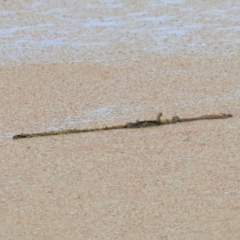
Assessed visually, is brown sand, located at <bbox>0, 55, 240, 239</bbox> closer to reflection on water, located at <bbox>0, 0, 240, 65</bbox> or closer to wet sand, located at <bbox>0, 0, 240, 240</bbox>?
wet sand, located at <bbox>0, 0, 240, 240</bbox>

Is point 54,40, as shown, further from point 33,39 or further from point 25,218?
point 25,218

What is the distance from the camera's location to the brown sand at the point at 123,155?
4.12 metres

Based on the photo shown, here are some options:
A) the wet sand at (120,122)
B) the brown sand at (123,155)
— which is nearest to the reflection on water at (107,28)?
the wet sand at (120,122)

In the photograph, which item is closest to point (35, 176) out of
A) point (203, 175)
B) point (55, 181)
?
point (55, 181)

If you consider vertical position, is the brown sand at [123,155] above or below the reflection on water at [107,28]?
→ above

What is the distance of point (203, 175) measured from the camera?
4.68 m

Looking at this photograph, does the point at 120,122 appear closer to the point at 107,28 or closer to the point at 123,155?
the point at 123,155

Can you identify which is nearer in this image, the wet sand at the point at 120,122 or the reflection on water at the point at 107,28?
the wet sand at the point at 120,122

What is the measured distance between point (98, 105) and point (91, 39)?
1973 mm

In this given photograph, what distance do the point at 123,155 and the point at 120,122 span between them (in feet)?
1.98

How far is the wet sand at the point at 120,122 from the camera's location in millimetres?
4188

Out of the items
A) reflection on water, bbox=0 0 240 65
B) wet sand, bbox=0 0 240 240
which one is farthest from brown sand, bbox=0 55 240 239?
reflection on water, bbox=0 0 240 65

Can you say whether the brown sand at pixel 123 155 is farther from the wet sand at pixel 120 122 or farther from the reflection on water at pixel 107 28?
the reflection on water at pixel 107 28

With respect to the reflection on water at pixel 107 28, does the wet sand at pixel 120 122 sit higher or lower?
higher
